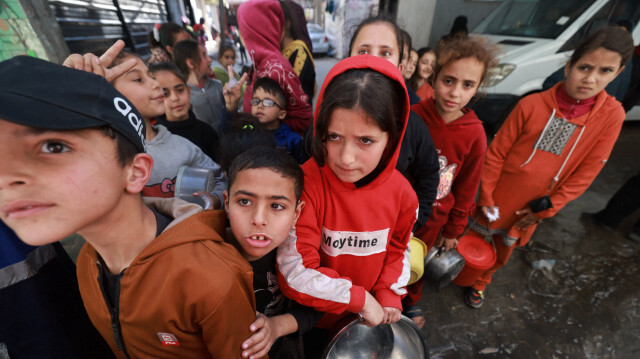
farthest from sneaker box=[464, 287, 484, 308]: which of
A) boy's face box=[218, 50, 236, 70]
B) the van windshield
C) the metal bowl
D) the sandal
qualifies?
boy's face box=[218, 50, 236, 70]

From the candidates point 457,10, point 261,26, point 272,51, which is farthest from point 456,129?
point 457,10

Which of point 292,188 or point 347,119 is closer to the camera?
point 347,119

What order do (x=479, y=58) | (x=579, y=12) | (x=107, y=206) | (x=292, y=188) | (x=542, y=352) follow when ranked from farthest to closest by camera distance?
1. (x=579, y=12)
2. (x=542, y=352)
3. (x=479, y=58)
4. (x=292, y=188)
5. (x=107, y=206)

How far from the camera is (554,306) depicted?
222 centimetres

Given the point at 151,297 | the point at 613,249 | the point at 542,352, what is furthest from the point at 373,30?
the point at 613,249

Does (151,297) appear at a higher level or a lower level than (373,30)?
lower

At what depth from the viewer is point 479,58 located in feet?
4.89

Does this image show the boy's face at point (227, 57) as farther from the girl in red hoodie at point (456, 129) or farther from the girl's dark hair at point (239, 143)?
the girl in red hoodie at point (456, 129)

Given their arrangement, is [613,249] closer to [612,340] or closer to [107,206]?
[612,340]

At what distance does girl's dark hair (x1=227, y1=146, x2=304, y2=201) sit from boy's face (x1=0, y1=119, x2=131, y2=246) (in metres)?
0.46

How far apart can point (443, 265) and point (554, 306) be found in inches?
53.4

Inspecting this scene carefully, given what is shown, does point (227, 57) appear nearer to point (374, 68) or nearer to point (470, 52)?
point (470, 52)

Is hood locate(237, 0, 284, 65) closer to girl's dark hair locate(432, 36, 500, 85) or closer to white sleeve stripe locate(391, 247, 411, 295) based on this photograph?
girl's dark hair locate(432, 36, 500, 85)

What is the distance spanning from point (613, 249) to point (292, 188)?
3945mm
